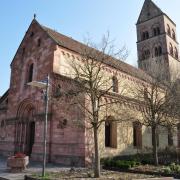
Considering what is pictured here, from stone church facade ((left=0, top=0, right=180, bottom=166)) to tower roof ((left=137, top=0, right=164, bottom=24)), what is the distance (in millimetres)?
26986

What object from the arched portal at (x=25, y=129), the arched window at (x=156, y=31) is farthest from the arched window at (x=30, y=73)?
the arched window at (x=156, y=31)

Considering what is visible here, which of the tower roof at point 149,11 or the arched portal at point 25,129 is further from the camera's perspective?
the tower roof at point 149,11

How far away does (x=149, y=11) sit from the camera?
50.5 meters

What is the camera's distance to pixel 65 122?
62.1 ft

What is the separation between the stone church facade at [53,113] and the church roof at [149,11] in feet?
88.3

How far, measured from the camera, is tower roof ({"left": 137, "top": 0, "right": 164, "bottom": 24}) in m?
48.7

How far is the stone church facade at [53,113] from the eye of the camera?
58.1ft

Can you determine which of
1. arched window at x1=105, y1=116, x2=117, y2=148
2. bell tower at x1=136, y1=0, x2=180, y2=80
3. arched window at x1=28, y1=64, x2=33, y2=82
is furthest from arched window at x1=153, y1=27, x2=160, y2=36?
arched window at x1=105, y1=116, x2=117, y2=148

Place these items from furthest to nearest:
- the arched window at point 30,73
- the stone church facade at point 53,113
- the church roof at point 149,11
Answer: the church roof at point 149,11 < the arched window at point 30,73 < the stone church facade at point 53,113

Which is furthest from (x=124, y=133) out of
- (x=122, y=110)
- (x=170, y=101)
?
(x=170, y=101)

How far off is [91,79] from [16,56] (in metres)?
16.3

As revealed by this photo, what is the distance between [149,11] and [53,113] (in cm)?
3972

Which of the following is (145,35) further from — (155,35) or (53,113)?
(53,113)

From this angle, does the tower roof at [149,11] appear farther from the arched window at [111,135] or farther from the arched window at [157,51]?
the arched window at [111,135]
